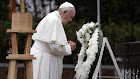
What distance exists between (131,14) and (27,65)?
39.5 ft

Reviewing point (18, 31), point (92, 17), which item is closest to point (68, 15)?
point (18, 31)

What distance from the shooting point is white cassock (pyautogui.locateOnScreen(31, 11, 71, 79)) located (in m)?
5.11

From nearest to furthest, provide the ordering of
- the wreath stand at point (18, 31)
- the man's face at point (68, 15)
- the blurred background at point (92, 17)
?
the wreath stand at point (18, 31), the man's face at point (68, 15), the blurred background at point (92, 17)

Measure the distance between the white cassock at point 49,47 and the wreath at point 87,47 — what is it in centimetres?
22

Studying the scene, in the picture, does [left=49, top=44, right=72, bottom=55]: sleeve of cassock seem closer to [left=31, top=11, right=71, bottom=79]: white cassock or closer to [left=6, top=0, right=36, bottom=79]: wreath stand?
[left=31, top=11, right=71, bottom=79]: white cassock

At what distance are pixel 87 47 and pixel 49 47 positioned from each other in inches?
20.7

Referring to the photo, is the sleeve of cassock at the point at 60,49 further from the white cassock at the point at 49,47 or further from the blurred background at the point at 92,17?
the blurred background at the point at 92,17

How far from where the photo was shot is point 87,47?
5398 millimetres

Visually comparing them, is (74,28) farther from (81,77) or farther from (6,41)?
(81,77)

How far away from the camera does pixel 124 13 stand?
53.0 ft

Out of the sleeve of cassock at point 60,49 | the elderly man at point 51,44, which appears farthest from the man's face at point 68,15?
the sleeve of cassock at point 60,49

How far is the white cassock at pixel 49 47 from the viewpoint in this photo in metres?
5.11

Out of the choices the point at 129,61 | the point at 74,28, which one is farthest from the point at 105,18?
the point at 129,61

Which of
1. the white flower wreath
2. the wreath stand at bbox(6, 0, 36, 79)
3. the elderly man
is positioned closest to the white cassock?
the elderly man
